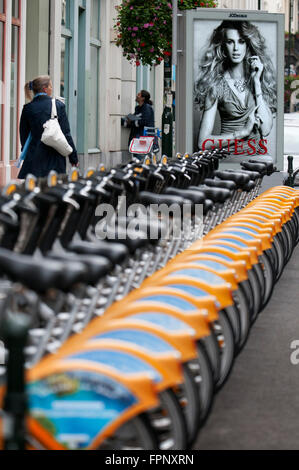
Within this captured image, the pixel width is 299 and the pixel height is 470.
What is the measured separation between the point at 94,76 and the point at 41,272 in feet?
72.7

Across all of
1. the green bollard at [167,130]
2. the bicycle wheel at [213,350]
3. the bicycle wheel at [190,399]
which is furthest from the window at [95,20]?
the bicycle wheel at [190,399]

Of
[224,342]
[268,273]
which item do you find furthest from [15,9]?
[224,342]

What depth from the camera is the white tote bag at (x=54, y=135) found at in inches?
410

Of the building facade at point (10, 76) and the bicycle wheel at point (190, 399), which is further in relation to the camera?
the building facade at point (10, 76)

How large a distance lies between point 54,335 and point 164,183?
12.7 ft

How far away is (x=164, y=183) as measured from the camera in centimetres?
809

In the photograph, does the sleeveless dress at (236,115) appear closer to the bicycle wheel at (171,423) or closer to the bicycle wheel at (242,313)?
the bicycle wheel at (242,313)

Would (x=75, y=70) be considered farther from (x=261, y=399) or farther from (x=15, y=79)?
(x=261, y=399)

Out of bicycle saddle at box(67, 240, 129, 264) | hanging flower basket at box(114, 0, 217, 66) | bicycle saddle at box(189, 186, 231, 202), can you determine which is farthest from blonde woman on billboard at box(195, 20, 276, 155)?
bicycle saddle at box(67, 240, 129, 264)

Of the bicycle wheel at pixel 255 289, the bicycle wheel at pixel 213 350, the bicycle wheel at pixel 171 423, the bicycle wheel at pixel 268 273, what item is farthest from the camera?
the bicycle wheel at pixel 268 273

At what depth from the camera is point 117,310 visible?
14.7 feet

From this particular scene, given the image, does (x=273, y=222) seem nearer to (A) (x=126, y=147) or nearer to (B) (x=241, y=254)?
(B) (x=241, y=254)

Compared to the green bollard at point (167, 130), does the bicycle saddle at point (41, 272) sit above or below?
below
